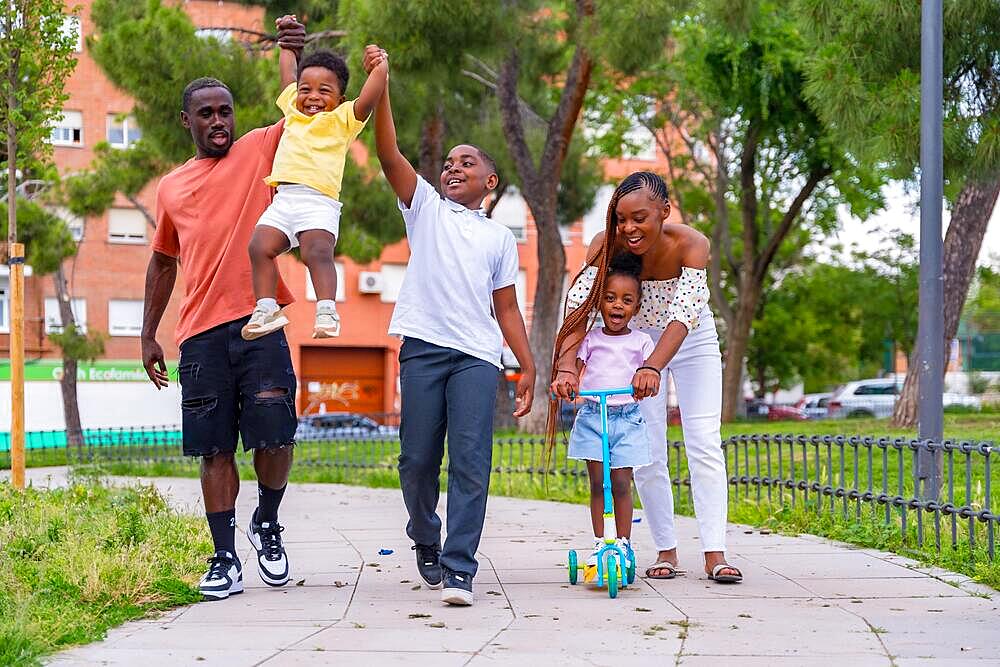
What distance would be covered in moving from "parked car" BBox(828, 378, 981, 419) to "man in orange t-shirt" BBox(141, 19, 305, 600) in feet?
115

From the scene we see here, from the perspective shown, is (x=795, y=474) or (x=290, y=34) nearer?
(x=290, y=34)

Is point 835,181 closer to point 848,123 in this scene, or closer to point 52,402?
point 848,123

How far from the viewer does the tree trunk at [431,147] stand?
2156 centimetres

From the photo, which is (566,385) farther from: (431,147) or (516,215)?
(516,215)

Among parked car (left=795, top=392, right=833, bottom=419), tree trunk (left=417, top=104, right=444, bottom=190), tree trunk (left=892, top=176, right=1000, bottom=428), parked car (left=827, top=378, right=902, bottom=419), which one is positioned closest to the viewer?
tree trunk (left=892, top=176, right=1000, bottom=428)

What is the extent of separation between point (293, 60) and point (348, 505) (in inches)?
223

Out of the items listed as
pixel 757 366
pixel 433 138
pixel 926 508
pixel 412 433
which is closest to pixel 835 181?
pixel 433 138

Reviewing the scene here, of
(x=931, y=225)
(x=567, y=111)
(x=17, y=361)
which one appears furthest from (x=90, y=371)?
(x=931, y=225)

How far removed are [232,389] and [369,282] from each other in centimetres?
3855

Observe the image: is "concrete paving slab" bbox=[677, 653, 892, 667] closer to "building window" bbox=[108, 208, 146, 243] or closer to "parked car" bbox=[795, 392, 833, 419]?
"parked car" bbox=[795, 392, 833, 419]

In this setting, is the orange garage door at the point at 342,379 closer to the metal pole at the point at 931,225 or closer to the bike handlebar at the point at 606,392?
the metal pole at the point at 931,225

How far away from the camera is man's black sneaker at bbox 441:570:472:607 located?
4996mm

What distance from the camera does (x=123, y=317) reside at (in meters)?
41.8

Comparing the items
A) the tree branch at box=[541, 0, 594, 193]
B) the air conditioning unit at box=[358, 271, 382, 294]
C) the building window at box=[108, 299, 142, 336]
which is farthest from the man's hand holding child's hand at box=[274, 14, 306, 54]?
the air conditioning unit at box=[358, 271, 382, 294]
